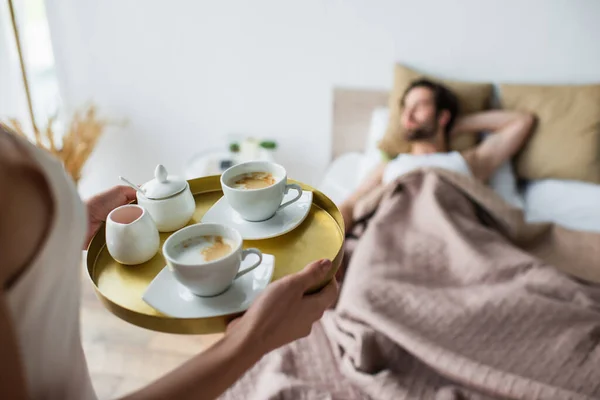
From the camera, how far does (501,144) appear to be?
2006 mm

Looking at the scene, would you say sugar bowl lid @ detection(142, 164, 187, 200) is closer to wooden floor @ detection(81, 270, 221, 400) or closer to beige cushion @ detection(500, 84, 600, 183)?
wooden floor @ detection(81, 270, 221, 400)

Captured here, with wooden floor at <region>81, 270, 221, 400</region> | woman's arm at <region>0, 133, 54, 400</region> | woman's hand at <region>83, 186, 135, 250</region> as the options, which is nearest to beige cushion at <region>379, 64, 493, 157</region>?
wooden floor at <region>81, 270, 221, 400</region>

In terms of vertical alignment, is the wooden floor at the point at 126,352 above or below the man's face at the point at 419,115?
below

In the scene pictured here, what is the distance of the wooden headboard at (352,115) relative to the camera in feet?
7.48

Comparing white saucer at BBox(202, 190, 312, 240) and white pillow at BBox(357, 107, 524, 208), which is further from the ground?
white saucer at BBox(202, 190, 312, 240)

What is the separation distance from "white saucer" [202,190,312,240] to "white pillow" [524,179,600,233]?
125 centimetres

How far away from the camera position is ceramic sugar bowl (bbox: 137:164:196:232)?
831 millimetres

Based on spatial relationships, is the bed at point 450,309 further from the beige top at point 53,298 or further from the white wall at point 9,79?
the white wall at point 9,79

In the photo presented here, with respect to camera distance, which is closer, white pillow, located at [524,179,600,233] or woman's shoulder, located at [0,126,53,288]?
woman's shoulder, located at [0,126,53,288]

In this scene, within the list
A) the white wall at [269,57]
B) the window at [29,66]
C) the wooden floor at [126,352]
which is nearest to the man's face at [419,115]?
the white wall at [269,57]

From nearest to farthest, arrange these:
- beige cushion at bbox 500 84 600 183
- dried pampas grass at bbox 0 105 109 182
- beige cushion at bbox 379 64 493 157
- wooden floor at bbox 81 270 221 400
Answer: wooden floor at bbox 81 270 221 400 < beige cushion at bbox 500 84 600 183 < beige cushion at bbox 379 64 493 157 < dried pampas grass at bbox 0 105 109 182

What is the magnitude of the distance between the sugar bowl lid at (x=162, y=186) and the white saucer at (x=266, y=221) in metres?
0.07

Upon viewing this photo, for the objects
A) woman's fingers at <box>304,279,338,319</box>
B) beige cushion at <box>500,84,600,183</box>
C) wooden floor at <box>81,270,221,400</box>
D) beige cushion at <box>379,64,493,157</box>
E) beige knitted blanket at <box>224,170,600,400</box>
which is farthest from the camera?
beige cushion at <box>379,64,493,157</box>

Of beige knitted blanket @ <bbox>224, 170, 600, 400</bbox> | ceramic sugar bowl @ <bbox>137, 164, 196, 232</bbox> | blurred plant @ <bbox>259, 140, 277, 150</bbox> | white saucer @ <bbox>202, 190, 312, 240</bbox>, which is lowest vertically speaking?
beige knitted blanket @ <bbox>224, 170, 600, 400</bbox>
